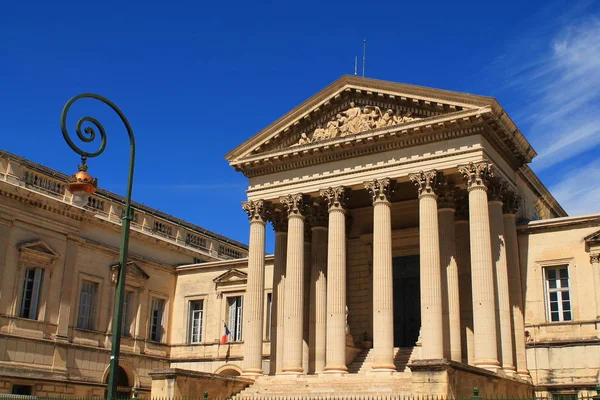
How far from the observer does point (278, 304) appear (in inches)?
1198

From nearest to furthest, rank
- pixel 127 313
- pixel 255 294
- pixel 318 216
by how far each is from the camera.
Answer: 1. pixel 255 294
2. pixel 318 216
3. pixel 127 313

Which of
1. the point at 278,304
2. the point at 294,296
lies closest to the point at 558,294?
the point at 294,296

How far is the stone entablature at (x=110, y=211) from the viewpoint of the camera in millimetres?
31312

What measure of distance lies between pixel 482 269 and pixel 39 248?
61.5 feet

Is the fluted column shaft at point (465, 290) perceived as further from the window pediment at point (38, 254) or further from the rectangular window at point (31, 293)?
the rectangular window at point (31, 293)

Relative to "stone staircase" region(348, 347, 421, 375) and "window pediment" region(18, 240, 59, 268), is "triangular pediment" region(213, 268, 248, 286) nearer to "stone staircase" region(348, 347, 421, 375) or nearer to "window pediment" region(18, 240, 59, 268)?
"window pediment" region(18, 240, 59, 268)

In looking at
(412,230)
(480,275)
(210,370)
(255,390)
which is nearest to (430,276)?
(480,275)

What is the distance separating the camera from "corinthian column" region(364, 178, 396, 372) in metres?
25.3

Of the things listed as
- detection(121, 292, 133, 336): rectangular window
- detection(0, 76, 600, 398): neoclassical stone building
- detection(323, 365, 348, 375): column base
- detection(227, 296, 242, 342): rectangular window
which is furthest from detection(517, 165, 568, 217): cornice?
detection(121, 292, 133, 336): rectangular window

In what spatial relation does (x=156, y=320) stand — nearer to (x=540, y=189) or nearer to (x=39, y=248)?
(x=39, y=248)

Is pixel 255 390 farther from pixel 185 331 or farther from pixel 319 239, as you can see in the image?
pixel 185 331

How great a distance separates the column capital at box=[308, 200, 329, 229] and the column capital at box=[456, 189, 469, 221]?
549cm

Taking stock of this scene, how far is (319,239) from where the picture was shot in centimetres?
3098

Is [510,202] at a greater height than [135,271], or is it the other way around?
[510,202]
